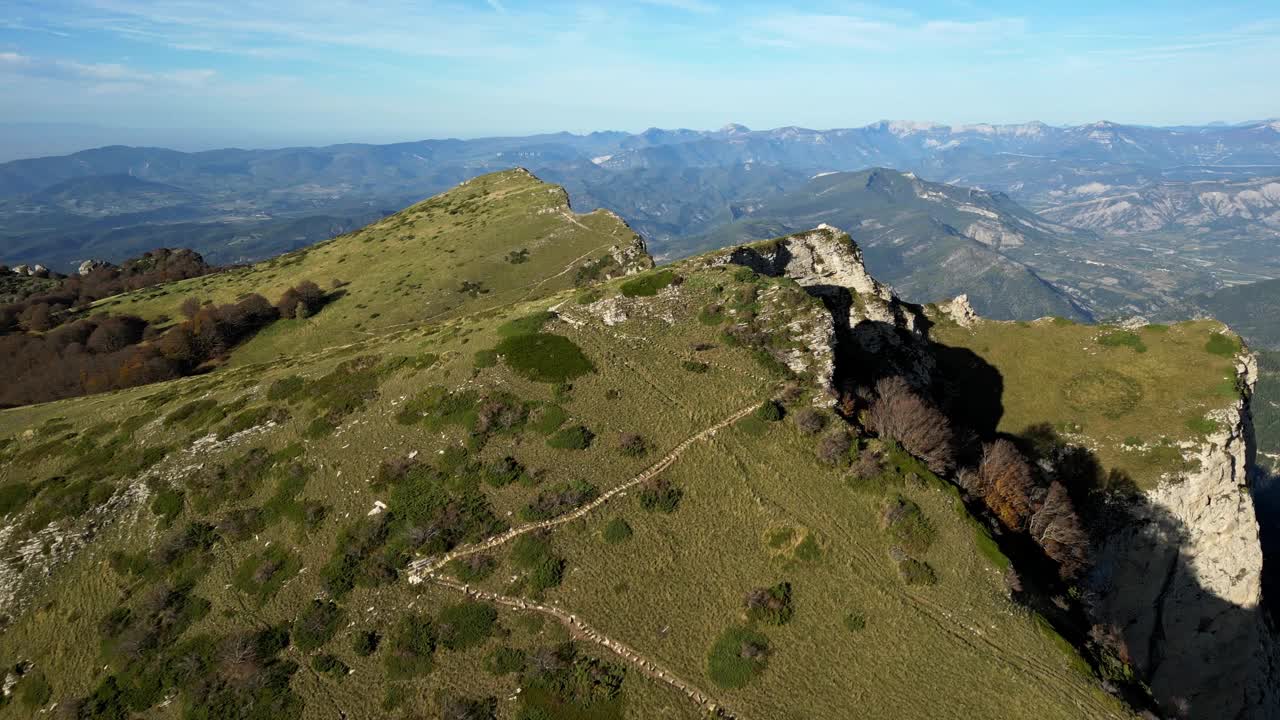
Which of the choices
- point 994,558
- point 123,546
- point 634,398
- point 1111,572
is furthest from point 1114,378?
point 123,546

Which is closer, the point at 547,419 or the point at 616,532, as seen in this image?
the point at 616,532

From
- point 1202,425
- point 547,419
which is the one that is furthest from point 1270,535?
point 547,419

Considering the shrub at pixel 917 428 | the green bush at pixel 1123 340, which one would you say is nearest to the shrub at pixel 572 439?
the shrub at pixel 917 428

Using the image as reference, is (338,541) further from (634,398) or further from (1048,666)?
(1048,666)

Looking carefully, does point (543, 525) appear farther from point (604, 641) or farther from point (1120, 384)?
point (1120, 384)

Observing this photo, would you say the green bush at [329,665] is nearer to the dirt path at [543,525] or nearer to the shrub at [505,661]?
the dirt path at [543,525]
